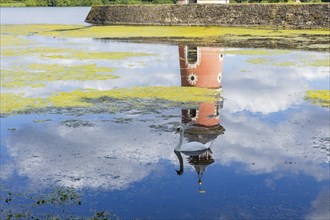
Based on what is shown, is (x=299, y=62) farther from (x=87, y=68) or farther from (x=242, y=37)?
(x=242, y=37)

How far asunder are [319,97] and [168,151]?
7.38 m

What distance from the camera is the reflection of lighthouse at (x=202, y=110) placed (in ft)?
31.5

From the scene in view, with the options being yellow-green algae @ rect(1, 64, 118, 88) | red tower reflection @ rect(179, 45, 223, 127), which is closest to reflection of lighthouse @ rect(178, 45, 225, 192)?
red tower reflection @ rect(179, 45, 223, 127)

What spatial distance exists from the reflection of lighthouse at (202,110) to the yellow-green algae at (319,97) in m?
2.98

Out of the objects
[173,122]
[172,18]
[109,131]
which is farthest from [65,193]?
[172,18]

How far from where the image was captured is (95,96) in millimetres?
15570

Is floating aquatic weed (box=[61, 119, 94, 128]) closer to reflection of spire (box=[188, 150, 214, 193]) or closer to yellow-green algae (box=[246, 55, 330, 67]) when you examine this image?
reflection of spire (box=[188, 150, 214, 193])

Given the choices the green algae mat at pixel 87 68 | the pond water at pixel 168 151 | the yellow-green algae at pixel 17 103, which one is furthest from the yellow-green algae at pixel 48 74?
the yellow-green algae at pixel 17 103

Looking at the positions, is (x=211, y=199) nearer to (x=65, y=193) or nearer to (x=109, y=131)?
(x=65, y=193)

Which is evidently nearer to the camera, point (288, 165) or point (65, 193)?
point (65, 193)

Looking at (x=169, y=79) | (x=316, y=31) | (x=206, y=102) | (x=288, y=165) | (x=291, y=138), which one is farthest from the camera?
(x=316, y=31)

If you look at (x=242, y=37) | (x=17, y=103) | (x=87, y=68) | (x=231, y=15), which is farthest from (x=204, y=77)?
(x=231, y=15)

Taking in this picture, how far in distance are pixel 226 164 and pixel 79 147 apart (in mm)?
3363

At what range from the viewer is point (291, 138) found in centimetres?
1094
